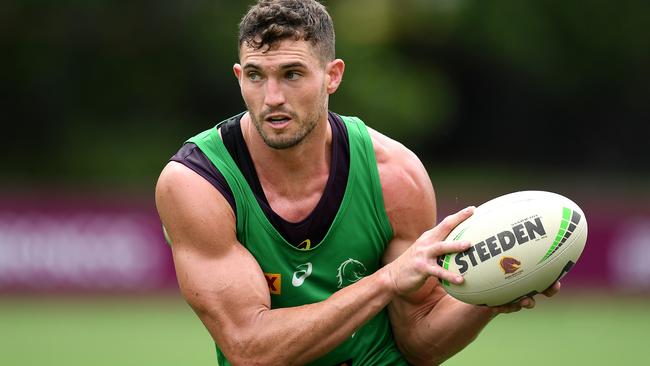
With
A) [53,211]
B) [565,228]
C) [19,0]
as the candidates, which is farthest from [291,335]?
[19,0]

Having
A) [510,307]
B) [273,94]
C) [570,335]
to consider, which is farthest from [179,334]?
[510,307]

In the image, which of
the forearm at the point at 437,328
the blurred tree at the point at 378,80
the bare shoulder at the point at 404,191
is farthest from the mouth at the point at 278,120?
the blurred tree at the point at 378,80

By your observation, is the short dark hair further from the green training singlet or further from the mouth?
the green training singlet

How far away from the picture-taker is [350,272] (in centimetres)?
591

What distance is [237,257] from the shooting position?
18.5 ft

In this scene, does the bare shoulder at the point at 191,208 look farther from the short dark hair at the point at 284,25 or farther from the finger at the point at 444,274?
the finger at the point at 444,274

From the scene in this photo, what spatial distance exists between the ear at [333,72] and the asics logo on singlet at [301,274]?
2.78 ft

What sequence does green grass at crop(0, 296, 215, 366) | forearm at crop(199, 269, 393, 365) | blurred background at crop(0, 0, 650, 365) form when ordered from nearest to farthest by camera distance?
forearm at crop(199, 269, 393, 365), green grass at crop(0, 296, 215, 366), blurred background at crop(0, 0, 650, 365)

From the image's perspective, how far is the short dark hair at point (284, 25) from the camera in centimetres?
560

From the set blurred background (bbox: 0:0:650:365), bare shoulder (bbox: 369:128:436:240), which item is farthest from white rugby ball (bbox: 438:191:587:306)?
blurred background (bbox: 0:0:650:365)

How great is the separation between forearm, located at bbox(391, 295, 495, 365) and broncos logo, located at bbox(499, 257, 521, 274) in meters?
0.55

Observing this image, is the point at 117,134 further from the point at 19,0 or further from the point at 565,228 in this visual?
the point at 565,228

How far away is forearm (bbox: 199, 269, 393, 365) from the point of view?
17.7ft

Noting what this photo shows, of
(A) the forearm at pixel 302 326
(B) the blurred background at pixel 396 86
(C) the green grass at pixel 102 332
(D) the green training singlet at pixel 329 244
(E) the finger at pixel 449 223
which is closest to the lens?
(E) the finger at pixel 449 223
